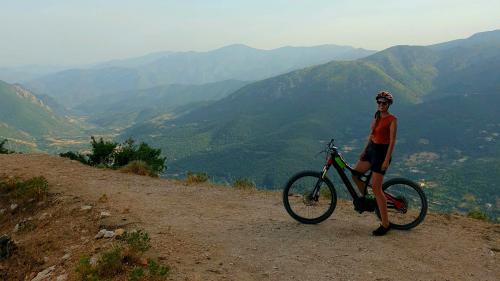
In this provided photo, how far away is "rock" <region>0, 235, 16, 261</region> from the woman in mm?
7846

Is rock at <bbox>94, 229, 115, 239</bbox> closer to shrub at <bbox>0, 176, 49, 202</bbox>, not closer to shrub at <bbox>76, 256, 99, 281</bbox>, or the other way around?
shrub at <bbox>76, 256, 99, 281</bbox>

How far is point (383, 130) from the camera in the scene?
8.66 metres

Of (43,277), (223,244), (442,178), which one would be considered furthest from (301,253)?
(442,178)

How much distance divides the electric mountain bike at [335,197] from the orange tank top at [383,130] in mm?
824

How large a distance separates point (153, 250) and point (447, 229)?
277 inches

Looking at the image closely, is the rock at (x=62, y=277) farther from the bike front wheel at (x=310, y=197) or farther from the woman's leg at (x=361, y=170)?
the woman's leg at (x=361, y=170)

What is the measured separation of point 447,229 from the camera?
32.4 feet

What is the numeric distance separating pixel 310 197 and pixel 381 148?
2.05 meters

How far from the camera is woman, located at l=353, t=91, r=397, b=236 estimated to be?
855 centimetres

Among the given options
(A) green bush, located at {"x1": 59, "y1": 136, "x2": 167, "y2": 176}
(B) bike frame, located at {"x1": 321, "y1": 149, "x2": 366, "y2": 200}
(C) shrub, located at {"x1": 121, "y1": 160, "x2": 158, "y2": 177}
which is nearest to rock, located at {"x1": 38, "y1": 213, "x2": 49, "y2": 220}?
(C) shrub, located at {"x1": 121, "y1": 160, "x2": 158, "y2": 177}

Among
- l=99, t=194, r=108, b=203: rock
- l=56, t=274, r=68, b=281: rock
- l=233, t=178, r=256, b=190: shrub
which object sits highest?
l=99, t=194, r=108, b=203: rock

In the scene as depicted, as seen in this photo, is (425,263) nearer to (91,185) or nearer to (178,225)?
(178,225)

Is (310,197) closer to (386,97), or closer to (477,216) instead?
(386,97)

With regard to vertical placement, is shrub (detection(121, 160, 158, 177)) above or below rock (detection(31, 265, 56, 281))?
above
